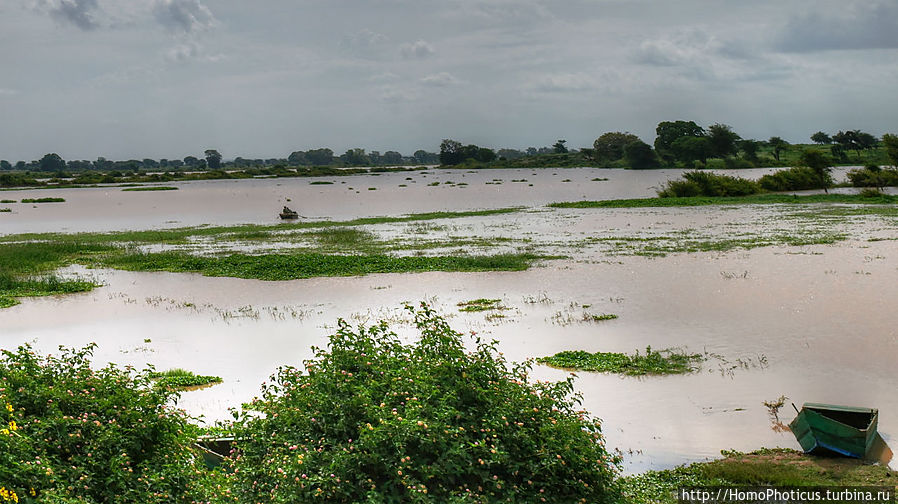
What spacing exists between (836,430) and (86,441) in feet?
26.9

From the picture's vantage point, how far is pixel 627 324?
16672 mm

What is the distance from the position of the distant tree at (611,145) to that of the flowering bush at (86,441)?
170268 mm

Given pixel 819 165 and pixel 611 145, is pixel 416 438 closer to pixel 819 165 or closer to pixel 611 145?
pixel 819 165

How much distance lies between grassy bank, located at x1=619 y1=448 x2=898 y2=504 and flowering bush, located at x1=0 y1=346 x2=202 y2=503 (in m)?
4.63

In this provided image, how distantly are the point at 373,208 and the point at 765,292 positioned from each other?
43.6 m

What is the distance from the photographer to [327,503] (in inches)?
239

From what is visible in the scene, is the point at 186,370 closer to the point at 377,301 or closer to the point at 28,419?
the point at 377,301

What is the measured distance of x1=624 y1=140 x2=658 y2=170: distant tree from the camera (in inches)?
5650

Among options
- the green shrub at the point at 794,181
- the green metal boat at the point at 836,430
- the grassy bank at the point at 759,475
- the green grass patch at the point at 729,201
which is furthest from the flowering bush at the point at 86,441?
the green shrub at the point at 794,181

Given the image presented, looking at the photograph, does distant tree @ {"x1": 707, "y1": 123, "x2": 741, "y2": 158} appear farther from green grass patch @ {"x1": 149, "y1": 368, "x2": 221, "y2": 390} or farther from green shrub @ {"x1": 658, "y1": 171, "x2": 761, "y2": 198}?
green grass patch @ {"x1": 149, "y1": 368, "x2": 221, "y2": 390}

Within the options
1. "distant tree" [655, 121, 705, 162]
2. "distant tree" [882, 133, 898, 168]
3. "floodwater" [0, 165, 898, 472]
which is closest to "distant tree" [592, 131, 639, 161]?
"distant tree" [655, 121, 705, 162]

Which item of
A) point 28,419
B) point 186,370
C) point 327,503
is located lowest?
point 186,370

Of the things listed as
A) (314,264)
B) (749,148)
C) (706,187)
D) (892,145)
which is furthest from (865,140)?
(314,264)

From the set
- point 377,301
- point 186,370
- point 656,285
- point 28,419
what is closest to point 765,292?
point 656,285
